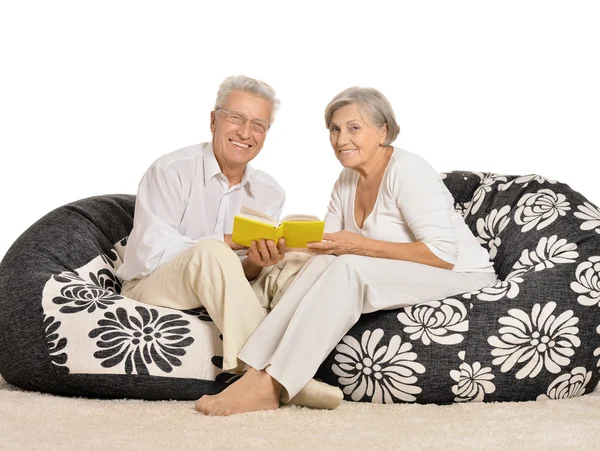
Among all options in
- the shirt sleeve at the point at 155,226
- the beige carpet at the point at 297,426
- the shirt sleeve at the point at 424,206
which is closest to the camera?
the beige carpet at the point at 297,426

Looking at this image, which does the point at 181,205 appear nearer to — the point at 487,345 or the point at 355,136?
the point at 355,136

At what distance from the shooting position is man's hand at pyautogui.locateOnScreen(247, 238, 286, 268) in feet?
9.89

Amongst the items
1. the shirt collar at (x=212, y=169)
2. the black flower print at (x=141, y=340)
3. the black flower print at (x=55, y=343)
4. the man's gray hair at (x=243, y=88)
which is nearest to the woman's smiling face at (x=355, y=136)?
the man's gray hair at (x=243, y=88)

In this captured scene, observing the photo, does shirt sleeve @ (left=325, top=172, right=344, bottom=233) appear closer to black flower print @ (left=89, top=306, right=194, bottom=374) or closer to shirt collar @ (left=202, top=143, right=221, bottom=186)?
shirt collar @ (left=202, top=143, right=221, bottom=186)

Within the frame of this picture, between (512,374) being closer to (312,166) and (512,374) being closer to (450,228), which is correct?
(450,228)

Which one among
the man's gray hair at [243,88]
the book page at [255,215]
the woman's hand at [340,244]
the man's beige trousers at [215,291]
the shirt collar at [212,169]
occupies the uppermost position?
the man's gray hair at [243,88]

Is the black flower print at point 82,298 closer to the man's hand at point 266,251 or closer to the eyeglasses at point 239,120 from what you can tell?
the man's hand at point 266,251

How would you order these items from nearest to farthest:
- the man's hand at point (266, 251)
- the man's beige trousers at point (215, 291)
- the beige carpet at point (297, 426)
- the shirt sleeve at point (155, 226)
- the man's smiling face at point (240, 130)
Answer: the beige carpet at point (297, 426) → the man's beige trousers at point (215, 291) → the man's hand at point (266, 251) → the shirt sleeve at point (155, 226) → the man's smiling face at point (240, 130)

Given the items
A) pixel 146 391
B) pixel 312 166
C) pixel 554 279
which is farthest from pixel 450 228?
pixel 312 166

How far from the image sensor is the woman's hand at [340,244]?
303 cm

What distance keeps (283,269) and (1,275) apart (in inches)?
42.8

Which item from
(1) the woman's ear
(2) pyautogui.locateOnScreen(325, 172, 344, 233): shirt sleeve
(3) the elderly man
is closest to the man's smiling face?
(3) the elderly man

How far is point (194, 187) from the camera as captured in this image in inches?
136

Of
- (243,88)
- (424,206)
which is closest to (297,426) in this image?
(424,206)
